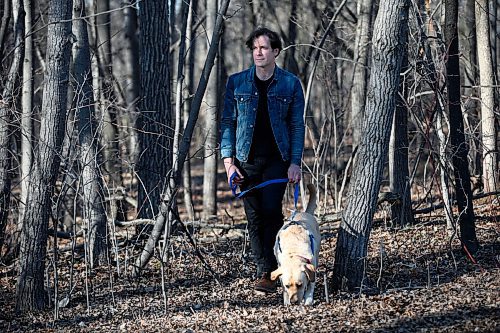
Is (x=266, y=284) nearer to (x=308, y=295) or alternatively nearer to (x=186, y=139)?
(x=308, y=295)

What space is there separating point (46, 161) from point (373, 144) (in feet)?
9.93

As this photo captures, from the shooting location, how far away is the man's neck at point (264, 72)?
661 cm

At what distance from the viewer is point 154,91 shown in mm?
8977

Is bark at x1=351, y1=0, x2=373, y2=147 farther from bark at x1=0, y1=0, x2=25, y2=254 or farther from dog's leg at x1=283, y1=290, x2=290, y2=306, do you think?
dog's leg at x1=283, y1=290, x2=290, y2=306

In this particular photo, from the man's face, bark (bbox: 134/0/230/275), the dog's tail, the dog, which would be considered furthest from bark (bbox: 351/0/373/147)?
the dog

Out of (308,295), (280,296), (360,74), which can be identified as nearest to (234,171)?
(280,296)

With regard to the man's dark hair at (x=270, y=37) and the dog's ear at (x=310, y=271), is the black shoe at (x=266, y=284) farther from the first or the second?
the man's dark hair at (x=270, y=37)

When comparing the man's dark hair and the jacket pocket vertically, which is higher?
the man's dark hair

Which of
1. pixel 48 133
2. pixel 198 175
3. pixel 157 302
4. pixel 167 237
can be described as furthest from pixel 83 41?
pixel 198 175

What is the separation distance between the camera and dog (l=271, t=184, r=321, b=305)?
19.3ft

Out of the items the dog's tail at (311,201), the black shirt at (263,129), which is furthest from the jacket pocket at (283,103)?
the dog's tail at (311,201)

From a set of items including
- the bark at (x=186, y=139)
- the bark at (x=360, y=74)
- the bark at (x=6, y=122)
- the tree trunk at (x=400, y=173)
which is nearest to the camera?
the bark at (x=186, y=139)

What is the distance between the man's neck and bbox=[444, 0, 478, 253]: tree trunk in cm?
178

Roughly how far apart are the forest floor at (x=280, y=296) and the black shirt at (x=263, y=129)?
1.28 m
